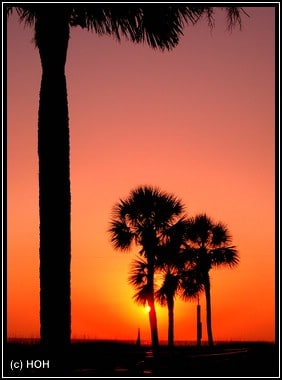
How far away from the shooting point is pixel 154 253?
33.3m

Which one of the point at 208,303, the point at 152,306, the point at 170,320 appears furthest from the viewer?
the point at 208,303

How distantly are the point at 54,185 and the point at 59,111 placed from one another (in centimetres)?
120

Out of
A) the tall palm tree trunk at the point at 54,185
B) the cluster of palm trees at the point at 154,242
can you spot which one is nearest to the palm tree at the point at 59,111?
the tall palm tree trunk at the point at 54,185

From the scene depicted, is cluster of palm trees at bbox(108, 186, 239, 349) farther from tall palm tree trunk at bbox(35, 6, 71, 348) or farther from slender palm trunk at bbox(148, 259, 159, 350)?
tall palm tree trunk at bbox(35, 6, 71, 348)

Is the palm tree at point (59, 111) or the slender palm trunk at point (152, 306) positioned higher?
the palm tree at point (59, 111)

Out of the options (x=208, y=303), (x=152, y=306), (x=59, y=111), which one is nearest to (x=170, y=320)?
(x=152, y=306)

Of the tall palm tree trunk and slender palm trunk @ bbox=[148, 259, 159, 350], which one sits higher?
the tall palm tree trunk

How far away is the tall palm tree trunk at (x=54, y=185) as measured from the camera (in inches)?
410

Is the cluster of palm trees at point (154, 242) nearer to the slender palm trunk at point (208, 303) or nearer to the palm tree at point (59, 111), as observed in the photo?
the slender palm trunk at point (208, 303)

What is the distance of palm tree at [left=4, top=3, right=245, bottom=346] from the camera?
411 inches

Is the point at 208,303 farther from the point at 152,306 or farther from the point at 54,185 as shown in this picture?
the point at 54,185

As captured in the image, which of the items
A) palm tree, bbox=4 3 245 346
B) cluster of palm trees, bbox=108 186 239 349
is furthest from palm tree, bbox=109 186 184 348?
palm tree, bbox=4 3 245 346

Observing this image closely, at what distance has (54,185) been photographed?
1064 cm

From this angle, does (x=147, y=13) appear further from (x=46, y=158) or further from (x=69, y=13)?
(x=46, y=158)
